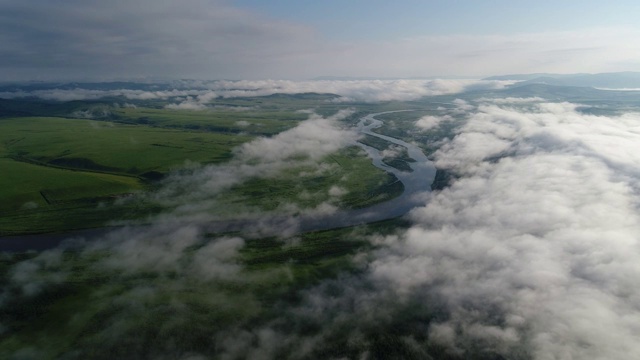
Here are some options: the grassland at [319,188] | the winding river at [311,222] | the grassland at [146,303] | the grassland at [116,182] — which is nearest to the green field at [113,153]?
the grassland at [116,182]

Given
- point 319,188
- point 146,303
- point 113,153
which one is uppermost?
point 113,153

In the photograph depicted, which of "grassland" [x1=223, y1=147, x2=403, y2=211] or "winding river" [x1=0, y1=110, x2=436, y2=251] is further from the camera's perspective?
"grassland" [x1=223, y1=147, x2=403, y2=211]

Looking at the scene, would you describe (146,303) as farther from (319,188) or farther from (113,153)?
(113,153)

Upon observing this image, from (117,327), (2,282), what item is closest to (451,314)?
(117,327)

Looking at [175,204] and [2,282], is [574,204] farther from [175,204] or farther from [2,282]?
[2,282]

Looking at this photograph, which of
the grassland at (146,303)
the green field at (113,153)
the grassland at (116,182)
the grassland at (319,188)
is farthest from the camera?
the green field at (113,153)

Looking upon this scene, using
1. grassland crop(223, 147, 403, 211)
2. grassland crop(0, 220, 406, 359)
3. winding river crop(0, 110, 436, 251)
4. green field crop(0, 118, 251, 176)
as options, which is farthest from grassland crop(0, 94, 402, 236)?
grassland crop(0, 220, 406, 359)

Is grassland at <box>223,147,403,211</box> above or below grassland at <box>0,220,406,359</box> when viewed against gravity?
above

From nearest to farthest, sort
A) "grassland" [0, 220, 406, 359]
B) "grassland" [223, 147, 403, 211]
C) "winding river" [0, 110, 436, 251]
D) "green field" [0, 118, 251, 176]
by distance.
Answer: "grassland" [0, 220, 406, 359] → "winding river" [0, 110, 436, 251] → "grassland" [223, 147, 403, 211] → "green field" [0, 118, 251, 176]

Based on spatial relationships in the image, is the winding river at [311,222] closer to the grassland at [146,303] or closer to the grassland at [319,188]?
the grassland at [319,188]

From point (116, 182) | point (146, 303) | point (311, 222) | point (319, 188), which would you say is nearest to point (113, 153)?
point (116, 182)

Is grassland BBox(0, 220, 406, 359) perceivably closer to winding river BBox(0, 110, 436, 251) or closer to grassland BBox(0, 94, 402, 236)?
winding river BBox(0, 110, 436, 251)

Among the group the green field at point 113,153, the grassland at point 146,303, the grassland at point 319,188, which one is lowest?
the grassland at point 146,303
